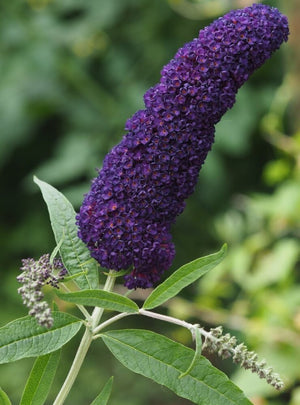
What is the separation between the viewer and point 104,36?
5.14 metres

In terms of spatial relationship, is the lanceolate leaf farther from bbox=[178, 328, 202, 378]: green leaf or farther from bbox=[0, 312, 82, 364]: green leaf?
bbox=[0, 312, 82, 364]: green leaf

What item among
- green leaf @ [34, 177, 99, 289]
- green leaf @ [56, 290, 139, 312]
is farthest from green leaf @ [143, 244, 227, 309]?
green leaf @ [34, 177, 99, 289]

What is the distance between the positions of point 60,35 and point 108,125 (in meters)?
0.78

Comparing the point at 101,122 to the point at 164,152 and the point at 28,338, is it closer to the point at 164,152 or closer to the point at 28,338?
the point at 164,152

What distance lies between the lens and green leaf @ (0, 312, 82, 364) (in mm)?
1365

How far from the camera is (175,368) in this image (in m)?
1.41

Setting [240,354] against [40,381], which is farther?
[40,381]

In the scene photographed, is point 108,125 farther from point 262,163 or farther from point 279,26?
point 279,26

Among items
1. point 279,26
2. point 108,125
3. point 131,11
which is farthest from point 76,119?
point 279,26

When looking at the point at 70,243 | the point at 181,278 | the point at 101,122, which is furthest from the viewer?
the point at 101,122

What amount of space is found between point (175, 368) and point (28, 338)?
0.31 m

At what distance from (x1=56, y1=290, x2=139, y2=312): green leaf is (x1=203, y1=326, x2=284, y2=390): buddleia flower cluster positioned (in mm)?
172

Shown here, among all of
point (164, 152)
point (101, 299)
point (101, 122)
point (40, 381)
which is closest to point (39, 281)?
point (101, 299)

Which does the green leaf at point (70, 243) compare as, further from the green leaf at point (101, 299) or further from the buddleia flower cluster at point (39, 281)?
the green leaf at point (101, 299)
